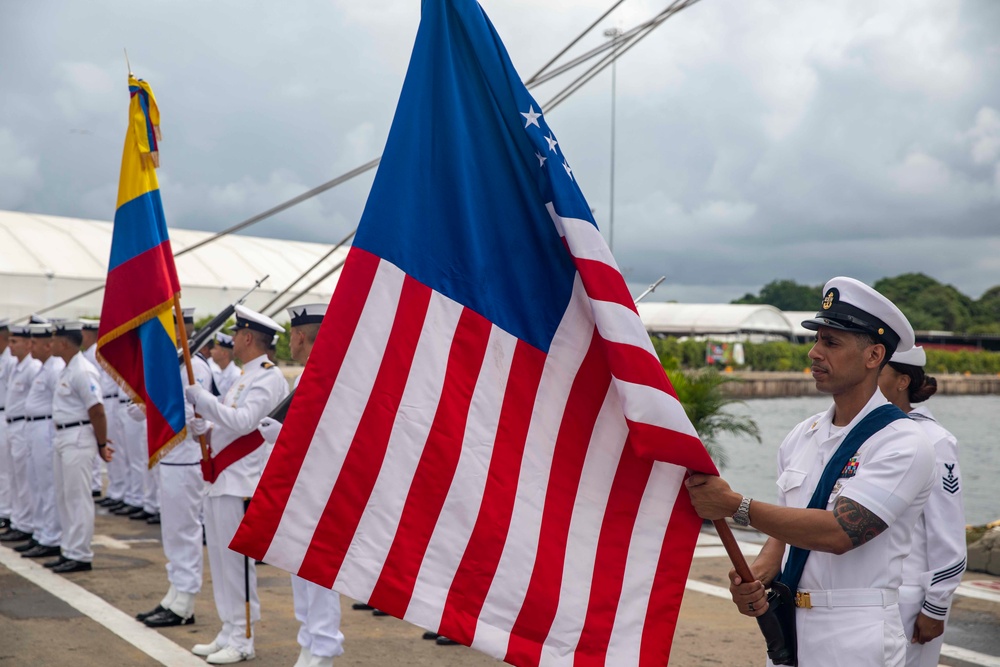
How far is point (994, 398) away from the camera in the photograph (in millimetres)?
75938

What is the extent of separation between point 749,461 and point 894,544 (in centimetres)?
2886

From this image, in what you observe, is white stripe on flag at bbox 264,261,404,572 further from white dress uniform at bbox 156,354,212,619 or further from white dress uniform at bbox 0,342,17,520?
white dress uniform at bbox 0,342,17,520

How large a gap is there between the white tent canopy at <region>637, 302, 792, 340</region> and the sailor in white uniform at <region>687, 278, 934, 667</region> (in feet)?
268

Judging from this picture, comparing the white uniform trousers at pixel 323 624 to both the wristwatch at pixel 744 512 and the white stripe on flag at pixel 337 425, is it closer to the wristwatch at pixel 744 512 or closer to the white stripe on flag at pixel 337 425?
the white stripe on flag at pixel 337 425

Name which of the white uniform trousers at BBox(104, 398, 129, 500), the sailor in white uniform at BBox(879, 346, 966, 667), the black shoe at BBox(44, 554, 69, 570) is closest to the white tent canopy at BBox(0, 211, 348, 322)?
the white uniform trousers at BBox(104, 398, 129, 500)

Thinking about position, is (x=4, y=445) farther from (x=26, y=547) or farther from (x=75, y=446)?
(x=75, y=446)

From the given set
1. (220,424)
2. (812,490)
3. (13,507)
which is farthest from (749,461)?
(812,490)

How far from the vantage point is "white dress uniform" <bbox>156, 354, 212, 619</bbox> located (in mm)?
7211

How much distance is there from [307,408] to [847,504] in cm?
162

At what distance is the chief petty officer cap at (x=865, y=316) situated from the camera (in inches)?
123

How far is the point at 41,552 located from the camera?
9758 mm

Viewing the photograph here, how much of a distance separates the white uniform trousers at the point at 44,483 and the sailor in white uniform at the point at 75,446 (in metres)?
0.66

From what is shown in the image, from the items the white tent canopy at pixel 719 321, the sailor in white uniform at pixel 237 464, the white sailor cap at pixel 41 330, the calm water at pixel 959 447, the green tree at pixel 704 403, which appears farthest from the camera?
the white tent canopy at pixel 719 321

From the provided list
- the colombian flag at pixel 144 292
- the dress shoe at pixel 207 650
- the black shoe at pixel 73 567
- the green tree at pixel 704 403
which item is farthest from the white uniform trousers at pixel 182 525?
the green tree at pixel 704 403
